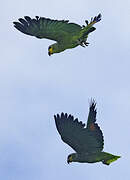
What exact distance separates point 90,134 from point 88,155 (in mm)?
1509

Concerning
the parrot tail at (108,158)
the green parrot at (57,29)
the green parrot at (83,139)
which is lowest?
the parrot tail at (108,158)

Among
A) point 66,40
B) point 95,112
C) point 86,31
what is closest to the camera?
point 86,31

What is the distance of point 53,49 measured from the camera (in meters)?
22.3

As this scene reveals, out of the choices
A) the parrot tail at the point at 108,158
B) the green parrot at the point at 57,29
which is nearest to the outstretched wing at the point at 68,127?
the parrot tail at the point at 108,158

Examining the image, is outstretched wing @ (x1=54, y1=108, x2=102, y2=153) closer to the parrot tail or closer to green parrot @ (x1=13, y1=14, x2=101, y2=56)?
the parrot tail

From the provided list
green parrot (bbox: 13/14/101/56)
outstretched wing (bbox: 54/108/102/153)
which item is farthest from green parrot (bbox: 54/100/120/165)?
green parrot (bbox: 13/14/101/56)

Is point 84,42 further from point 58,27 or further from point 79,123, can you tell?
point 79,123

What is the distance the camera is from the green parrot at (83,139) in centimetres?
2011

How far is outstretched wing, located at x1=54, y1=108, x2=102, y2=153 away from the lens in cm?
2009

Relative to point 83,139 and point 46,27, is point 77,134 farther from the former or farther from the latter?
point 46,27

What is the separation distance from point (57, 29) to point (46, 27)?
434 millimetres

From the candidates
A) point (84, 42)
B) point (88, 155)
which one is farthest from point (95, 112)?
point (84, 42)

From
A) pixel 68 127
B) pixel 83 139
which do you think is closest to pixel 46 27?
pixel 68 127

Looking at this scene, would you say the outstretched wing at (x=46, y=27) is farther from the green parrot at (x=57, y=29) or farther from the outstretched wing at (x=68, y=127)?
the outstretched wing at (x=68, y=127)
